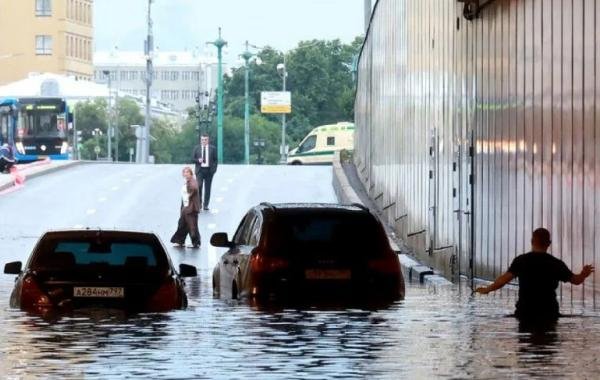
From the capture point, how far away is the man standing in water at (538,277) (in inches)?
746

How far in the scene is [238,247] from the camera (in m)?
24.1

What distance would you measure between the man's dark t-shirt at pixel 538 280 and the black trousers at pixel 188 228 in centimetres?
2430

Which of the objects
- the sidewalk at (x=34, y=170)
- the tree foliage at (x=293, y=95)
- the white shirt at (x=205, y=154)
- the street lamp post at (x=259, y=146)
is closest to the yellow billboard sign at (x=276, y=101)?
the street lamp post at (x=259, y=146)

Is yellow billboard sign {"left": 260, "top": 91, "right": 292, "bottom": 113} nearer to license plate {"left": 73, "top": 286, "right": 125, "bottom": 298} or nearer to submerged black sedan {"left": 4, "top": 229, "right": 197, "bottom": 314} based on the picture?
submerged black sedan {"left": 4, "top": 229, "right": 197, "bottom": 314}

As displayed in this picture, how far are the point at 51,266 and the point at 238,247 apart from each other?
3980 mm

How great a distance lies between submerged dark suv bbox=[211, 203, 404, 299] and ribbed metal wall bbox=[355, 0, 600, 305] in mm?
2669

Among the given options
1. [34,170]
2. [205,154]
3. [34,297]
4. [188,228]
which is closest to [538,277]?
[34,297]

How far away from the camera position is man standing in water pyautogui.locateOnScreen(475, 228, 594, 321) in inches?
746

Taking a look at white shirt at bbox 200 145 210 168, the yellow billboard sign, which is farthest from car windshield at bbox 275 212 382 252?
the yellow billboard sign

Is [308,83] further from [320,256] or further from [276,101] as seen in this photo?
[320,256]

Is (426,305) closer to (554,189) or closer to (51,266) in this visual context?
(554,189)

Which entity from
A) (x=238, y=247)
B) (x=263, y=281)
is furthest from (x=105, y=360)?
(x=238, y=247)

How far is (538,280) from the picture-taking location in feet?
63.1

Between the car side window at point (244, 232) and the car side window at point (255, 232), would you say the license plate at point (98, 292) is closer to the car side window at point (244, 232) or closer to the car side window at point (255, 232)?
the car side window at point (255, 232)
